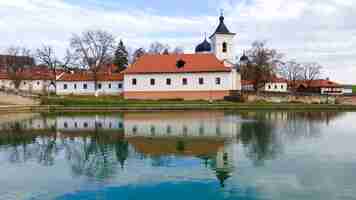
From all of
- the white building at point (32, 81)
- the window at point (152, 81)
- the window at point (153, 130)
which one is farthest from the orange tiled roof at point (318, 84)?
the window at point (153, 130)

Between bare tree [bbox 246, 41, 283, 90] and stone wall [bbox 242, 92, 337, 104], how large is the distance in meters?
5.57

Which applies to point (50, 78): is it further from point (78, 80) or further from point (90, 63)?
point (90, 63)

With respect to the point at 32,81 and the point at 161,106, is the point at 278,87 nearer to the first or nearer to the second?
the point at 161,106

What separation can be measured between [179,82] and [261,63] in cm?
1325

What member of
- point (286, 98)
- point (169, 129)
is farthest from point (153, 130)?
point (286, 98)

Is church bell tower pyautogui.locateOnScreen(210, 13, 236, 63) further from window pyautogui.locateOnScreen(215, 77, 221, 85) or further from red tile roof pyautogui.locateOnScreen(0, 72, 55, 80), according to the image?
red tile roof pyautogui.locateOnScreen(0, 72, 55, 80)

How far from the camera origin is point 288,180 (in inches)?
422

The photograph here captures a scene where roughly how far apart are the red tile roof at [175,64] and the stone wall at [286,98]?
5130mm

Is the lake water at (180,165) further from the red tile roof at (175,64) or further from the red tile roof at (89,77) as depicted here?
the red tile roof at (89,77)

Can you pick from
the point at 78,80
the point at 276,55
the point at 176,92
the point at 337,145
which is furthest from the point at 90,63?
the point at 337,145

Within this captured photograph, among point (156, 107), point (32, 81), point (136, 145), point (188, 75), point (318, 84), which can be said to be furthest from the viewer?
point (318, 84)

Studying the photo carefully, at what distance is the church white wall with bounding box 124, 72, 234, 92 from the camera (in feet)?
167

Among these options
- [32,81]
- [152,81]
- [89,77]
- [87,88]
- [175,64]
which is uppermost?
[175,64]

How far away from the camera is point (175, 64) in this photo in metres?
52.5
